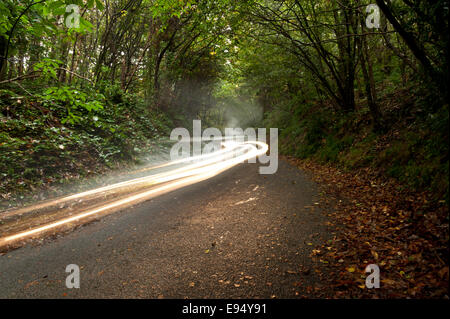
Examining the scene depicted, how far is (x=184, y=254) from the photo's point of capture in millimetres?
3570

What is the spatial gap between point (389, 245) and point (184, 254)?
3068 mm

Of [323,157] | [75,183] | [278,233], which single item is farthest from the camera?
[323,157]

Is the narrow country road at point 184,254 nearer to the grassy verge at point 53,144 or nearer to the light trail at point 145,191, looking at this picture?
the light trail at point 145,191

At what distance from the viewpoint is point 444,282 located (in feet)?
7.63

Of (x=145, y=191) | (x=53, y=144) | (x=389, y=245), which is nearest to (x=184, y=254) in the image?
(x=389, y=245)

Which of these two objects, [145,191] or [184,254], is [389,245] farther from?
[145,191]

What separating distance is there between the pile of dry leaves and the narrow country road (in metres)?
0.31

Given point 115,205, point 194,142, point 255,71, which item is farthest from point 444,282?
point 194,142

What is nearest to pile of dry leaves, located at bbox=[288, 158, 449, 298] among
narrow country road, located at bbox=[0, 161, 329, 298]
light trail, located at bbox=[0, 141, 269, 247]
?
narrow country road, located at bbox=[0, 161, 329, 298]

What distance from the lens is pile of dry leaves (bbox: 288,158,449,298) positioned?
2477 mm

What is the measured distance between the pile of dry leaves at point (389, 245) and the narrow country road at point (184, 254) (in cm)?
31

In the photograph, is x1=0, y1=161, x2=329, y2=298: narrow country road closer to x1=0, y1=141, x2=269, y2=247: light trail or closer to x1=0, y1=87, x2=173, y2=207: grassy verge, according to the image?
x1=0, y1=141, x2=269, y2=247: light trail
